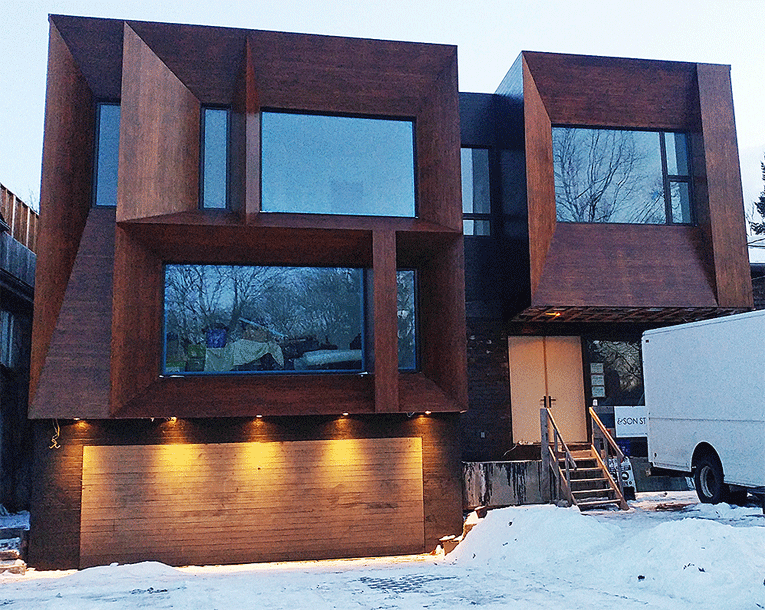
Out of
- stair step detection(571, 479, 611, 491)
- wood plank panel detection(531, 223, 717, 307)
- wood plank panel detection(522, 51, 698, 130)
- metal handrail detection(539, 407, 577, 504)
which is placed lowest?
stair step detection(571, 479, 611, 491)

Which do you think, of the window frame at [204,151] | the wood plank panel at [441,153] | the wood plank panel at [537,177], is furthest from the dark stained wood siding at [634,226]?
the window frame at [204,151]

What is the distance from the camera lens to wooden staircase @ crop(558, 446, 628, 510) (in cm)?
1295

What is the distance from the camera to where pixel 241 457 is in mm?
12836

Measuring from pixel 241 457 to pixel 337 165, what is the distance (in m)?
5.43

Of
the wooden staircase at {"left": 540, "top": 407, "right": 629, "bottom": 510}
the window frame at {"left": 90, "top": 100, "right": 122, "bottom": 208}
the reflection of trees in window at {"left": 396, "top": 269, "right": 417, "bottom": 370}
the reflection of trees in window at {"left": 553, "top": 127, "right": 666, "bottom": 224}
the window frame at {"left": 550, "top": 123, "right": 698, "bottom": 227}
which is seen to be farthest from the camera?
the window frame at {"left": 550, "top": 123, "right": 698, "bottom": 227}

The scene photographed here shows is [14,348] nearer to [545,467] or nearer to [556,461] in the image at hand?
[545,467]

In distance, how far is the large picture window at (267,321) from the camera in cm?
1334

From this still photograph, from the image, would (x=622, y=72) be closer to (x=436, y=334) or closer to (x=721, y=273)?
(x=721, y=273)

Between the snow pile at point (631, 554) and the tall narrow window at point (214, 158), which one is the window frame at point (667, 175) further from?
the tall narrow window at point (214, 158)

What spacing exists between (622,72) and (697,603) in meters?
11.2

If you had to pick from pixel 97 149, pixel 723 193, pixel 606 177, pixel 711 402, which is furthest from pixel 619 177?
pixel 97 149

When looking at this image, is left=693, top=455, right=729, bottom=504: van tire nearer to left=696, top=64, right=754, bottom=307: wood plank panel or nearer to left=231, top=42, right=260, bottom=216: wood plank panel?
left=696, top=64, right=754, bottom=307: wood plank panel

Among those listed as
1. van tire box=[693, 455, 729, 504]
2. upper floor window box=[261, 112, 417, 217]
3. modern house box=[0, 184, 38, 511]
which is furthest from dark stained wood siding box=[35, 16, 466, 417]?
van tire box=[693, 455, 729, 504]

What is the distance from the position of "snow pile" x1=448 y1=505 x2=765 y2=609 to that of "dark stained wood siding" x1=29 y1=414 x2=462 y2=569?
6.09ft
